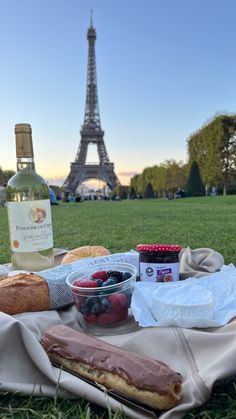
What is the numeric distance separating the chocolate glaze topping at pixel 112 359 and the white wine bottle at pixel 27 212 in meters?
0.95

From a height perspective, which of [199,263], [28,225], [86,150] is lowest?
[199,263]

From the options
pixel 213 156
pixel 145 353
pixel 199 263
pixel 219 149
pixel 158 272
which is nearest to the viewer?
pixel 145 353

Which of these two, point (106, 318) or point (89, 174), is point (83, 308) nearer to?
point (106, 318)

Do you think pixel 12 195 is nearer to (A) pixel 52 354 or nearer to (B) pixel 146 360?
(A) pixel 52 354

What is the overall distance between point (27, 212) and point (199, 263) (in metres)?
1.20

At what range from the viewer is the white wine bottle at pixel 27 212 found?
2178mm

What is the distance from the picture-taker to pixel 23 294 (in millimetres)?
1666

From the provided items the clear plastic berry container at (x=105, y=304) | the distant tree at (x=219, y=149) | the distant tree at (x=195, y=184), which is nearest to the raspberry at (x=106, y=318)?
the clear plastic berry container at (x=105, y=304)

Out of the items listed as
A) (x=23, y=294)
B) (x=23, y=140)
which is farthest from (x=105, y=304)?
(x=23, y=140)

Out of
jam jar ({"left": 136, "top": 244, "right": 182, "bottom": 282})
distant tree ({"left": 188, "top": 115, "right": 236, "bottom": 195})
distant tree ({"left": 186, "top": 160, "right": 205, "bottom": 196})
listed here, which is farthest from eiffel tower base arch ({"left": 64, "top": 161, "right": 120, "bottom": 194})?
jam jar ({"left": 136, "top": 244, "right": 182, "bottom": 282})

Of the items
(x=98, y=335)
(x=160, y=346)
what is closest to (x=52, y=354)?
(x=98, y=335)

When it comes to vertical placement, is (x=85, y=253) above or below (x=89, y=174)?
below

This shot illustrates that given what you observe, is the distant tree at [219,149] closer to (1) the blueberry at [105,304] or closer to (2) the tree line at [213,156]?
(2) the tree line at [213,156]

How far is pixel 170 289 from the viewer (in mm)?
1579
